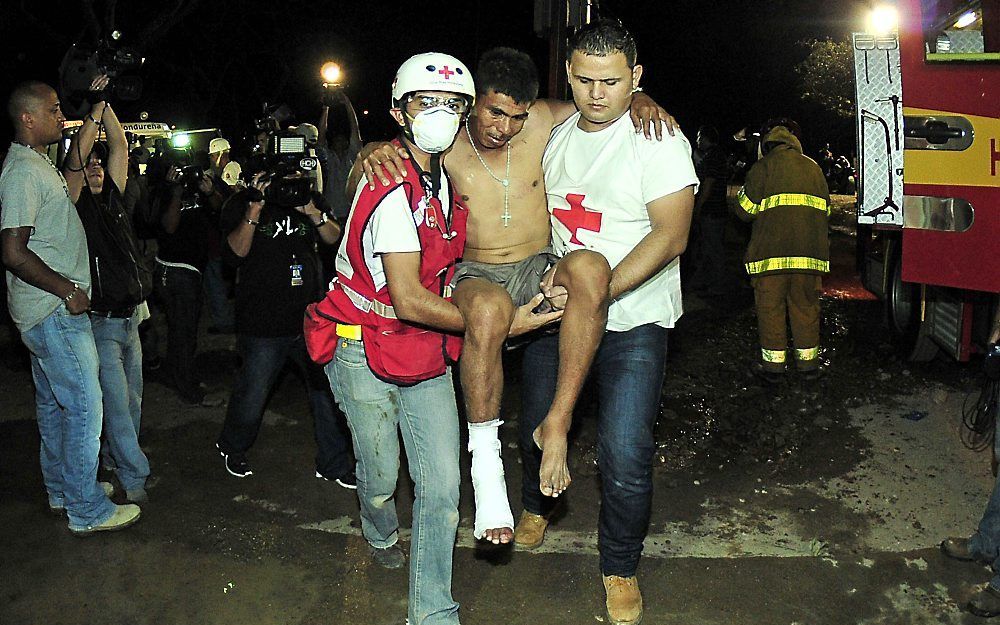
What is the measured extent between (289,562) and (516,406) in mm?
2791

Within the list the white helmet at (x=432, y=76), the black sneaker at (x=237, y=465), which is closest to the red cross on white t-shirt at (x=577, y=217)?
the white helmet at (x=432, y=76)

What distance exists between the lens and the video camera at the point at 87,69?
4910mm

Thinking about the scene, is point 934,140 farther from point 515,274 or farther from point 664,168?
point 515,274

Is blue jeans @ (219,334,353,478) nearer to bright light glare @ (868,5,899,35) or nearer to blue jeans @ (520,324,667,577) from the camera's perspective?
blue jeans @ (520,324,667,577)

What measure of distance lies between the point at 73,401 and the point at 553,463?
2.45 meters

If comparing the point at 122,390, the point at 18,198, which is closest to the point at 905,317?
the point at 122,390

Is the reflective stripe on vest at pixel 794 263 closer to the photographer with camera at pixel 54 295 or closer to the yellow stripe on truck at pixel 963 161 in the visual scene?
the yellow stripe on truck at pixel 963 161

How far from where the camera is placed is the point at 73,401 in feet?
15.1

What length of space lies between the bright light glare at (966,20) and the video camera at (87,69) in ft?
15.9

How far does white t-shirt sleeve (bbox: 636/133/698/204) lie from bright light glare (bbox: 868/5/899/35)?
246 centimetres

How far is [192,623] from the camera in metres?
3.96

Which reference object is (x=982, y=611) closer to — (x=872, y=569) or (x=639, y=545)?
(x=872, y=569)

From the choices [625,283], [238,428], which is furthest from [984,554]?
[238,428]

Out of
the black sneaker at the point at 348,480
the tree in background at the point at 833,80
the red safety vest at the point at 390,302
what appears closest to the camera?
the red safety vest at the point at 390,302
